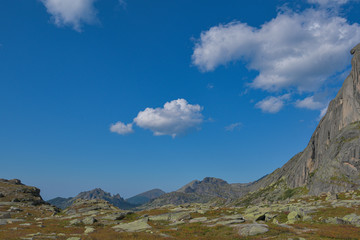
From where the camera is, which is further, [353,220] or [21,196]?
[21,196]

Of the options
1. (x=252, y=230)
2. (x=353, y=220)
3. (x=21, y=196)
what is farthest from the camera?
(x=21, y=196)

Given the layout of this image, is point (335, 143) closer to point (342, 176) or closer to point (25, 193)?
point (342, 176)

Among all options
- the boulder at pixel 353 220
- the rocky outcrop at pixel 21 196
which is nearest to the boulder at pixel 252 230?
the boulder at pixel 353 220

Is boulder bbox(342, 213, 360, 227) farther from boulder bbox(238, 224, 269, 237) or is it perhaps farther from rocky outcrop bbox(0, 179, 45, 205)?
rocky outcrop bbox(0, 179, 45, 205)

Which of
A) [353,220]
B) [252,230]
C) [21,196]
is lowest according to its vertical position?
[353,220]

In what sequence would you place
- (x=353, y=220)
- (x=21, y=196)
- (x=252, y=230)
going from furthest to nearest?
1. (x=21, y=196)
2. (x=353, y=220)
3. (x=252, y=230)

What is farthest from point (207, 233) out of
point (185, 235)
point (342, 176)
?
point (342, 176)

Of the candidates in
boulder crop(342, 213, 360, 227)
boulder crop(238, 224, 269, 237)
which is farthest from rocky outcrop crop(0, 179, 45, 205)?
boulder crop(342, 213, 360, 227)

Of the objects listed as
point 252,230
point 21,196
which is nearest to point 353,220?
point 252,230

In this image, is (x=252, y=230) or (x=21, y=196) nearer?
(x=252, y=230)

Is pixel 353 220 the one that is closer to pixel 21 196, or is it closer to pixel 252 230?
pixel 252 230

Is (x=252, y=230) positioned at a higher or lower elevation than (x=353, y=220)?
higher

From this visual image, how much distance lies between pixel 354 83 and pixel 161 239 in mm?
231218

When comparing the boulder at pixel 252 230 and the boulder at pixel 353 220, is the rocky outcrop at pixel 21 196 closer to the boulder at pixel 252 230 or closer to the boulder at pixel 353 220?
the boulder at pixel 252 230
